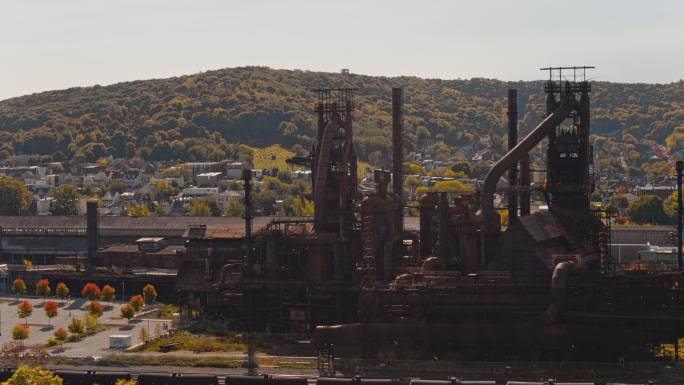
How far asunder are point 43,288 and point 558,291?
54.0 meters

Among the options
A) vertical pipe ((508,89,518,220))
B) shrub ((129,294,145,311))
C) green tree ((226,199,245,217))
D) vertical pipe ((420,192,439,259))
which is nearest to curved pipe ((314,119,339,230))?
vertical pipe ((420,192,439,259))

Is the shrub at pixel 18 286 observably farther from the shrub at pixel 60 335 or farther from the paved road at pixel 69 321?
the shrub at pixel 60 335

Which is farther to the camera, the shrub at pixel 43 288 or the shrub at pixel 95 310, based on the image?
the shrub at pixel 43 288

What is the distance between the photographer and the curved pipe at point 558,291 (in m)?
72.1

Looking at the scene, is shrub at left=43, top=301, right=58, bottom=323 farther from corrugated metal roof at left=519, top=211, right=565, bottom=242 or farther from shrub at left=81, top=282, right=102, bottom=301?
corrugated metal roof at left=519, top=211, right=565, bottom=242

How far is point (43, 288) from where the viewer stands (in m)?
110

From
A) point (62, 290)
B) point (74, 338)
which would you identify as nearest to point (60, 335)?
point (74, 338)

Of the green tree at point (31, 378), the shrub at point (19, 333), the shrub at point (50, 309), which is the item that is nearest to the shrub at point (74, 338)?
the shrub at point (19, 333)

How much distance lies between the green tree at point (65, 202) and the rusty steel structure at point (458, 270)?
97.1 m

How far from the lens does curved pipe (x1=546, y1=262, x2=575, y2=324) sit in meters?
72.1

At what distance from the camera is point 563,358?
73062 mm

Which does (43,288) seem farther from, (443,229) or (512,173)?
(512,173)

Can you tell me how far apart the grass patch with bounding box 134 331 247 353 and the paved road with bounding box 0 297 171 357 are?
2.36 metres

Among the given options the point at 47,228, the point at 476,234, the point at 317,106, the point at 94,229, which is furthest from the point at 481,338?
the point at 47,228
